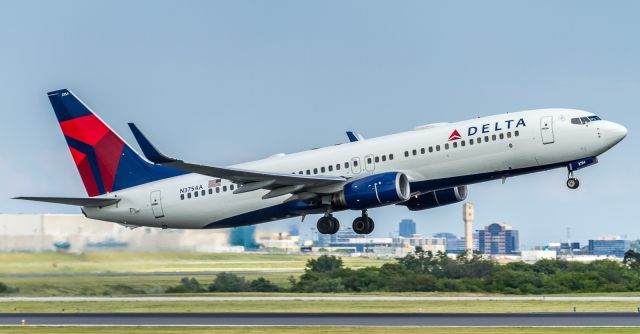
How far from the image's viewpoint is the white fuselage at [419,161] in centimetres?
5022

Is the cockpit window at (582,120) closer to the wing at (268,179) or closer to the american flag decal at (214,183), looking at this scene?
the wing at (268,179)

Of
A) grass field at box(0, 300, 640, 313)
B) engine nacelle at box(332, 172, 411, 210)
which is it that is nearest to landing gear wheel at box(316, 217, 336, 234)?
engine nacelle at box(332, 172, 411, 210)

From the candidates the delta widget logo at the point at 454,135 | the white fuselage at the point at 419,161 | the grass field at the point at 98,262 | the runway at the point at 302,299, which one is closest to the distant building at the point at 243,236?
the grass field at the point at 98,262

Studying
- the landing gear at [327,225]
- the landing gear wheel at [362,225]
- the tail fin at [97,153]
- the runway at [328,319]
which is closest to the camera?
the runway at [328,319]

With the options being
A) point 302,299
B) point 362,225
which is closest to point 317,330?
point 362,225

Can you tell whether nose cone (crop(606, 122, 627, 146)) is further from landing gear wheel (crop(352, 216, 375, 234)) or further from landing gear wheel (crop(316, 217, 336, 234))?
landing gear wheel (crop(316, 217, 336, 234))

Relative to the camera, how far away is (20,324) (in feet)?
157

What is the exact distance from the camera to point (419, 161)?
52062 millimetres

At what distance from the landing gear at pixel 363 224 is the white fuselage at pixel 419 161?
9.85 ft

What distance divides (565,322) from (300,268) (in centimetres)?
A: 3234

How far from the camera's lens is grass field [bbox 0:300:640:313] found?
53.8 meters

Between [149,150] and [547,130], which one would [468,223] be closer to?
[547,130]

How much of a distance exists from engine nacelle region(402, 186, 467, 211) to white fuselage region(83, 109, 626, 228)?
4.03 meters

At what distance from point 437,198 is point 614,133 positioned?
10.5 meters
